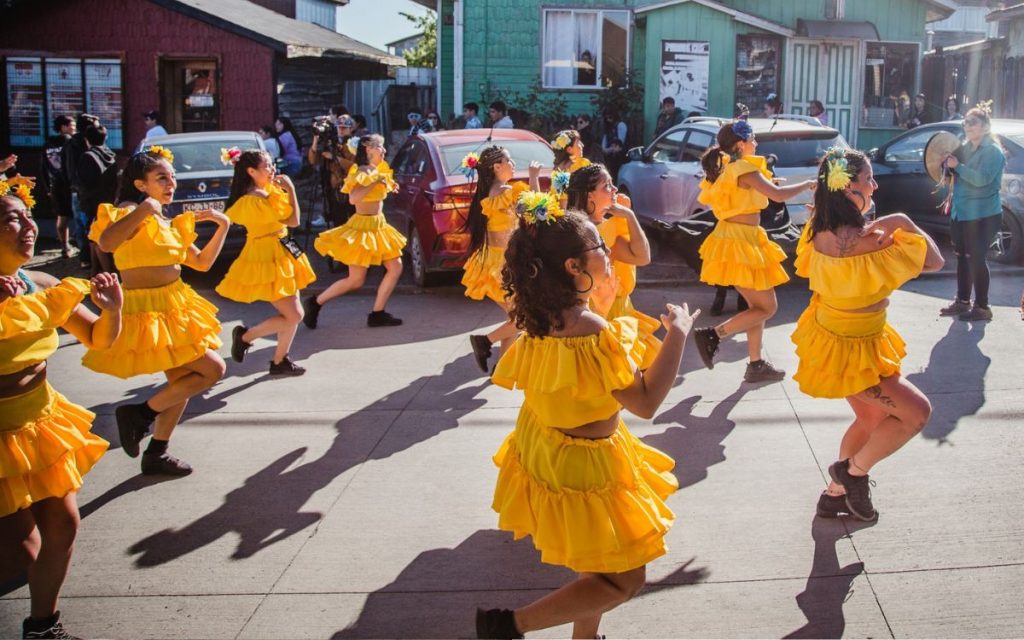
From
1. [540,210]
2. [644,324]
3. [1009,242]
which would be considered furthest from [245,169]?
[1009,242]

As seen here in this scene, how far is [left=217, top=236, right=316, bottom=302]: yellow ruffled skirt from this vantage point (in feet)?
24.4

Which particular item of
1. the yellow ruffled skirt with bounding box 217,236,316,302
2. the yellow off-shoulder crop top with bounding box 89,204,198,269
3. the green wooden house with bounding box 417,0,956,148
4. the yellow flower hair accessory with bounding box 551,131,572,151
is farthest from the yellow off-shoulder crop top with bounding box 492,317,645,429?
the green wooden house with bounding box 417,0,956,148

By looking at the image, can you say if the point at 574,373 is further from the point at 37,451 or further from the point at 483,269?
the point at 483,269

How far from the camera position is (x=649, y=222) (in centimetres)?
1271

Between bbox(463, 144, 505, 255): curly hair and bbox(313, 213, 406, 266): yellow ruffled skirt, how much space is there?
1.34 metres

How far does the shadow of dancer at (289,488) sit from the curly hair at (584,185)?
182cm

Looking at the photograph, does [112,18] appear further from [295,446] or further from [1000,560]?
[1000,560]

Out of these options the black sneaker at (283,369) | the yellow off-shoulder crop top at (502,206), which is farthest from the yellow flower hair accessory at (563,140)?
the black sneaker at (283,369)

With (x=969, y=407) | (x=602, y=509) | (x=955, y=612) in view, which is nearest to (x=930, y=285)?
(x=969, y=407)

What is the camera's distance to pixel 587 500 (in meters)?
3.40

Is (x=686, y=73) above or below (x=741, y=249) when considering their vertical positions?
above

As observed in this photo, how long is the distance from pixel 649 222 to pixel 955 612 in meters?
9.02

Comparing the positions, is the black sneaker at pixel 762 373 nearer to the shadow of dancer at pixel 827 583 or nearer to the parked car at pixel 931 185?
the shadow of dancer at pixel 827 583

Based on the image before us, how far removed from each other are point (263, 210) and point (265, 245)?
272mm
